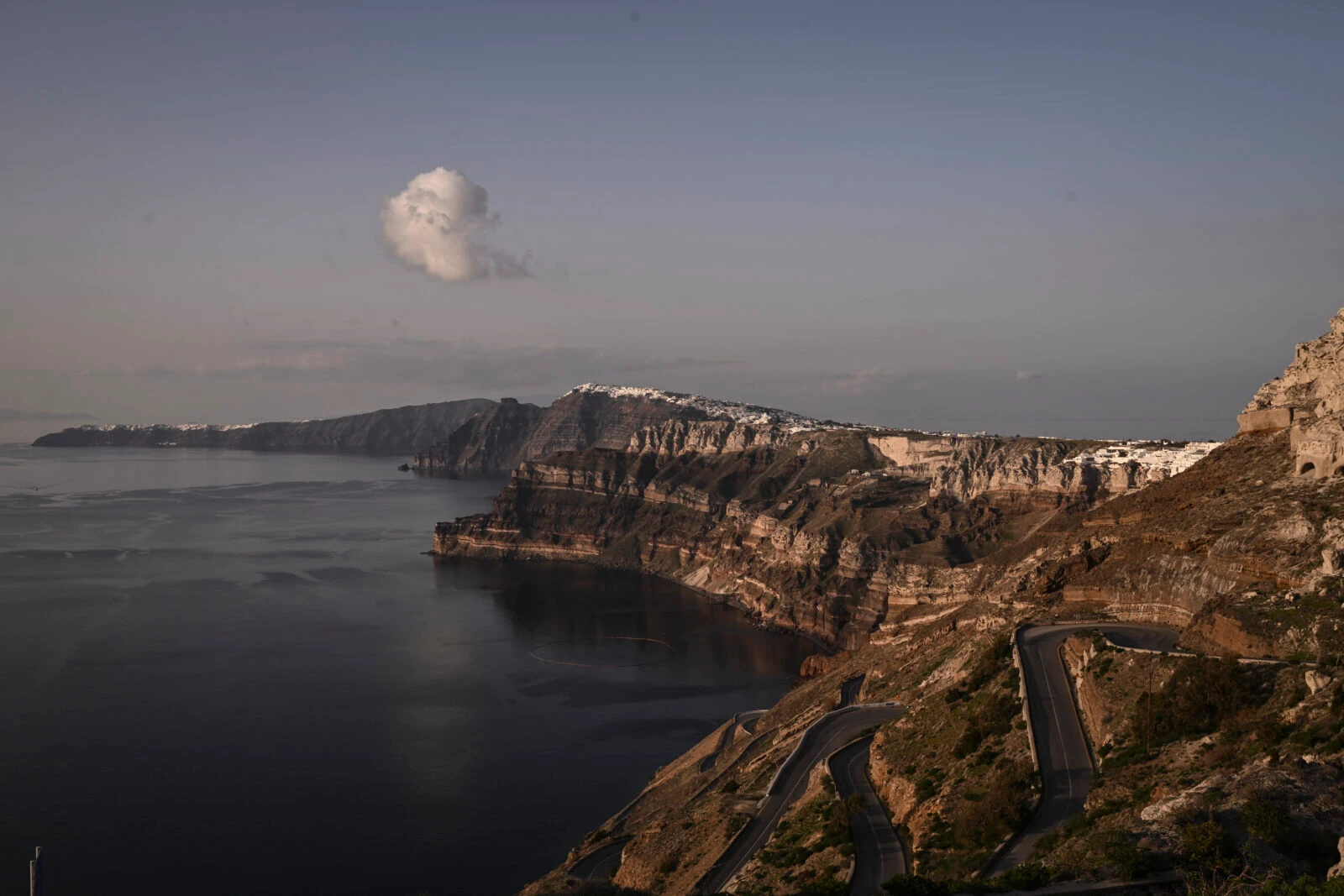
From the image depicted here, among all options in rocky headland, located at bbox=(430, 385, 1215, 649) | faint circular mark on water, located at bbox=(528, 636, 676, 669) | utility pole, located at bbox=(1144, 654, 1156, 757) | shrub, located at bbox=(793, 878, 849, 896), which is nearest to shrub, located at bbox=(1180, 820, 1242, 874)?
utility pole, located at bbox=(1144, 654, 1156, 757)

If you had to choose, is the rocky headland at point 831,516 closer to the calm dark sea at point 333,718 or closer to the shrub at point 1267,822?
the calm dark sea at point 333,718

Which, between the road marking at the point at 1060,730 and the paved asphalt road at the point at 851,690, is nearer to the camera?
the road marking at the point at 1060,730

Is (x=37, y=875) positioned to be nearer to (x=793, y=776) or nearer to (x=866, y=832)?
(x=866, y=832)

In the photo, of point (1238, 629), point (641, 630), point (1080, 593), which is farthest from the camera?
point (641, 630)

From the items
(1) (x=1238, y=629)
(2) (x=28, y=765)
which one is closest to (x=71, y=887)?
(2) (x=28, y=765)

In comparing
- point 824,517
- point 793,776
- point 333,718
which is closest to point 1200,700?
point 793,776

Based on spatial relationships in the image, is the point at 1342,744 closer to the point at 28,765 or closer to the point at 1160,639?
the point at 1160,639

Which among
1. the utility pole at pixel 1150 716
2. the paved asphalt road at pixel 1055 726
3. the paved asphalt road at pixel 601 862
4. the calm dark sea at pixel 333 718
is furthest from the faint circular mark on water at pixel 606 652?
the utility pole at pixel 1150 716

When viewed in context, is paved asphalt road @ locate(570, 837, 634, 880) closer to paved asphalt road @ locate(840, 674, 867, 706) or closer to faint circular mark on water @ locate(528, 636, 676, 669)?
paved asphalt road @ locate(840, 674, 867, 706)
